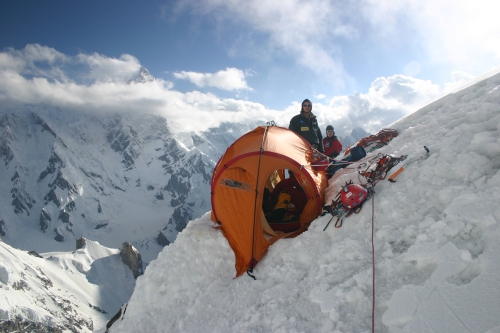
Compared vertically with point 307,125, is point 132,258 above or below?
below

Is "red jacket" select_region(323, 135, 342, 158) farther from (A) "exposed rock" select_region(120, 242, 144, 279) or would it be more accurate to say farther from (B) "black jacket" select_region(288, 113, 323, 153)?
(A) "exposed rock" select_region(120, 242, 144, 279)

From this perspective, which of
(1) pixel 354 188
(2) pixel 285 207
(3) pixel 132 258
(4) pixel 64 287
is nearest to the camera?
(1) pixel 354 188

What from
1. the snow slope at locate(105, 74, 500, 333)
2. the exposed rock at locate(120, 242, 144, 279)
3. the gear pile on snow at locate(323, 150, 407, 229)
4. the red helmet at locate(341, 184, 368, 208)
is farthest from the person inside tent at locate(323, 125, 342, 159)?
the exposed rock at locate(120, 242, 144, 279)

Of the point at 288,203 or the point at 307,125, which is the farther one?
the point at 307,125

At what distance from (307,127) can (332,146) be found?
8.55 ft

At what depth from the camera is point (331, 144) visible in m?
13.3

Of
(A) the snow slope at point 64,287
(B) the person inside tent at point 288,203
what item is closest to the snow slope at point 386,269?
(B) the person inside tent at point 288,203

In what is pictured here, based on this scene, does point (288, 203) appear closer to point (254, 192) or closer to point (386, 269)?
point (254, 192)

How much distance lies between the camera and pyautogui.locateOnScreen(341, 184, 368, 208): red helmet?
6.11 meters

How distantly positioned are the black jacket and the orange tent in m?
2.82

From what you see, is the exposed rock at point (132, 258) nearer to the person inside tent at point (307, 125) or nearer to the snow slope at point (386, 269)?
the person inside tent at point (307, 125)

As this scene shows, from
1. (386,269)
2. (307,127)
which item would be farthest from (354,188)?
(307,127)

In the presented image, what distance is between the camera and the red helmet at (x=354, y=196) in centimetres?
611

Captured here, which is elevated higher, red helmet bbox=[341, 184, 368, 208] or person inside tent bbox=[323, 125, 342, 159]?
person inside tent bbox=[323, 125, 342, 159]
